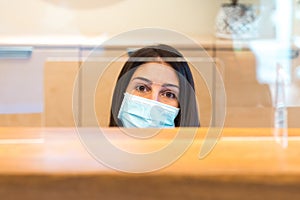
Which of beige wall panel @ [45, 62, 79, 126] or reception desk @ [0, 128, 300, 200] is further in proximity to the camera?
beige wall panel @ [45, 62, 79, 126]

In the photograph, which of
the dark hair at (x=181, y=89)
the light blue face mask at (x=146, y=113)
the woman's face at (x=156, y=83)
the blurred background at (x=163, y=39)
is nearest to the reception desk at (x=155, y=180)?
the light blue face mask at (x=146, y=113)

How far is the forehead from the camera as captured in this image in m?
1.11

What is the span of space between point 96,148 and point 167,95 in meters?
0.69

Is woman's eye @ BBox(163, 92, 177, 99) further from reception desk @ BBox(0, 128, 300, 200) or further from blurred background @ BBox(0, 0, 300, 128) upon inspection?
blurred background @ BBox(0, 0, 300, 128)

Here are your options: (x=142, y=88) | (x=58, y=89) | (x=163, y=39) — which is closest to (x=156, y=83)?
(x=142, y=88)

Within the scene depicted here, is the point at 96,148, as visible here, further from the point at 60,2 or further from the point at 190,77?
the point at 60,2

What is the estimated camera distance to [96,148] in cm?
35

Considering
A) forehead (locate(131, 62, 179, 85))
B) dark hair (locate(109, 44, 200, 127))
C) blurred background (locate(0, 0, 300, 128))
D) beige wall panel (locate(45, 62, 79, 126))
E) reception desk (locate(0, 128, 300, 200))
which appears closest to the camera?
reception desk (locate(0, 128, 300, 200))

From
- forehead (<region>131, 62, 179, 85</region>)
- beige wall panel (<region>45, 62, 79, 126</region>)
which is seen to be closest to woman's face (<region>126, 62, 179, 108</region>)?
forehead (<region>131, 62, 179, 85</region>)

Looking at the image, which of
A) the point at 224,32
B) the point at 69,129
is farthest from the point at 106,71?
the point at 69,129

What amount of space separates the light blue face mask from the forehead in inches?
8.0

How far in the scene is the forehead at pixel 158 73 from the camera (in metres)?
1.11

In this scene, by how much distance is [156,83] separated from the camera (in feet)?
3.54

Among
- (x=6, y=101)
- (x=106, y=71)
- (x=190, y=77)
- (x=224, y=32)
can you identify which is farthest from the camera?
(x=224, y=32)
